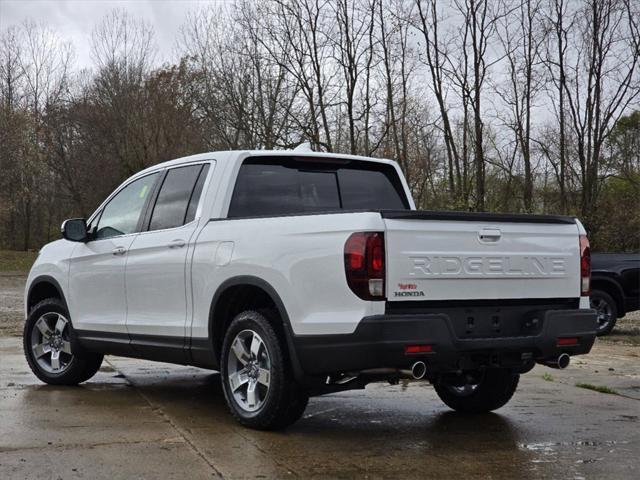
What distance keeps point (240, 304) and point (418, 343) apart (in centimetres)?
154

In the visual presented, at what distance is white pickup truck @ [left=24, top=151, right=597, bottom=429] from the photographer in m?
5.07

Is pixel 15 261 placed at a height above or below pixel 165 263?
below

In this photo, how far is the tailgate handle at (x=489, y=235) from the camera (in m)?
5.38

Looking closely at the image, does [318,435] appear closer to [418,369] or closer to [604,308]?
[418,369]

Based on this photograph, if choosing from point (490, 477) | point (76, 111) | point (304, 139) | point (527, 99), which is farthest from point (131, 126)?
point (490, 477)

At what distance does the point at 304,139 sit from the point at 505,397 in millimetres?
20141

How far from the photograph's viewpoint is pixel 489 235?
5410 mm

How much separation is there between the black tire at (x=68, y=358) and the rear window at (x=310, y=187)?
7.57 ft

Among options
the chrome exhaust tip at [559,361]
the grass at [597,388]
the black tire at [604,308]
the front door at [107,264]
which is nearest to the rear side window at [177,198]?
the front door at [107,264]

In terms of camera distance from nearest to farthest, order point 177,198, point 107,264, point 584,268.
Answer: point 584,268 → point 177,198 → point 107,264

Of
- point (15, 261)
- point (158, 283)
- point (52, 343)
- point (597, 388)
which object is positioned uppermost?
point (158, 283)

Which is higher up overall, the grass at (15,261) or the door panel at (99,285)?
the door panel at (99,285)

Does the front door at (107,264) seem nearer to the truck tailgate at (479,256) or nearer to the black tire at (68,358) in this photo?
the black tire at (68,358)

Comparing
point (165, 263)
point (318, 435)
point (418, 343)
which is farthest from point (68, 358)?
point (418, 343)
